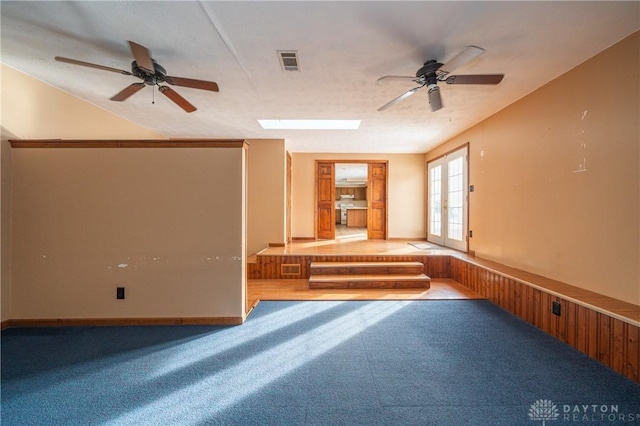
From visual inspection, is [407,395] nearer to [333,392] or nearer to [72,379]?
[333,392]

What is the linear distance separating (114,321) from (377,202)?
19.3 ft

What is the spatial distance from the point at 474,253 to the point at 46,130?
255 inches

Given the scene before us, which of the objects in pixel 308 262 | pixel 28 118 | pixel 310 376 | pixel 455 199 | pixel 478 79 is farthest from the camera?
pixel 455 199

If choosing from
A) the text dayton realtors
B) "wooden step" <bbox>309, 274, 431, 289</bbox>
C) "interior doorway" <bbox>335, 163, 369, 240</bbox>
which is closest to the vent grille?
"wooden step" <bbox>309, 274, 431, 289</bbox>

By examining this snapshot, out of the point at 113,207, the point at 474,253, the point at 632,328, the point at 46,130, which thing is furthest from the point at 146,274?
the point at 474,253

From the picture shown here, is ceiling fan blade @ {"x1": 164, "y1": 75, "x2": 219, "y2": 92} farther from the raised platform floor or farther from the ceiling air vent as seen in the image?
the raised platform floor

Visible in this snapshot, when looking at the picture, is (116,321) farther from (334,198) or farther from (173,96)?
(334,198)

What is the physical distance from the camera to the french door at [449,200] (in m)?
5.03

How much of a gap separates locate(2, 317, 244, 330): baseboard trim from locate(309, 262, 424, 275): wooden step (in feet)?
5.77

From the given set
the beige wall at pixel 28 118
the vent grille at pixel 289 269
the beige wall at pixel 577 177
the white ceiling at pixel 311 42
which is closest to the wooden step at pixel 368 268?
the vent grille at pixel 289 269

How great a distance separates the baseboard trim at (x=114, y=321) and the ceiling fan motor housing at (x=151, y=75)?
2.47 m

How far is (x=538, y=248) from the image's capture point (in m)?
3.21

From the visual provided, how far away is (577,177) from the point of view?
8.79 ft

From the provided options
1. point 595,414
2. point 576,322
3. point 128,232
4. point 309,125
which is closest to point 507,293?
point 576,322
